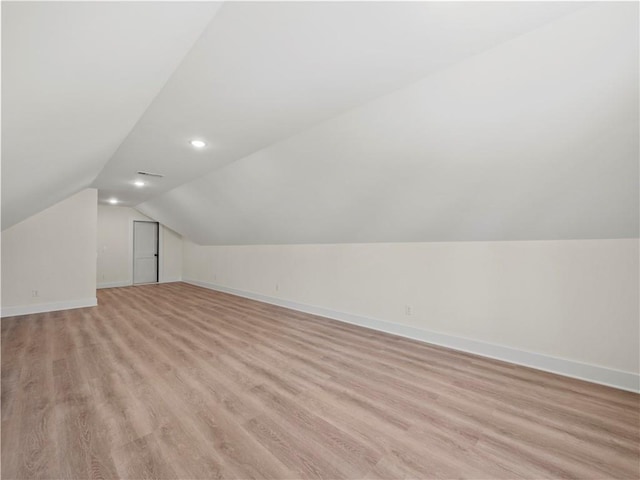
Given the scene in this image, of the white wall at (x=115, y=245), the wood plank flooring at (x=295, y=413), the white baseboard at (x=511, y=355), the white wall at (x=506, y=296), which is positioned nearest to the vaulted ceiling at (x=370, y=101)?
the white wall at (x=506, y=296)

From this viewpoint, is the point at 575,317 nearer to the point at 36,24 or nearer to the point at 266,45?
the point at 266,45

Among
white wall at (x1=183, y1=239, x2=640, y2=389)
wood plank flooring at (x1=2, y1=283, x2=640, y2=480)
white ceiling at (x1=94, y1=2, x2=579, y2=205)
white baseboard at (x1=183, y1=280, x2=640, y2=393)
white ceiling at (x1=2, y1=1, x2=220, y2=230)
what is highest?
white ceiling at (x1=94, y1=2, x2=579, y2=205)

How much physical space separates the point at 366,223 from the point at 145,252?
764cm

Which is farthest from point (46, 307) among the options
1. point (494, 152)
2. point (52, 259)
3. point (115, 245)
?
point (494, 152)

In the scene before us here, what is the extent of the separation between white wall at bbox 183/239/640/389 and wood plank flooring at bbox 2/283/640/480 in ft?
0.85

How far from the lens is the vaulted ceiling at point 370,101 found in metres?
1.34

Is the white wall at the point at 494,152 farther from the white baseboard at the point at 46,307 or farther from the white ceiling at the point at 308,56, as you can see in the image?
the white baseboard at the point at 46,307

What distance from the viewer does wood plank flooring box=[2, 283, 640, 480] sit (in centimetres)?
165

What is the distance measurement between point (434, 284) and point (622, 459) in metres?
2.13

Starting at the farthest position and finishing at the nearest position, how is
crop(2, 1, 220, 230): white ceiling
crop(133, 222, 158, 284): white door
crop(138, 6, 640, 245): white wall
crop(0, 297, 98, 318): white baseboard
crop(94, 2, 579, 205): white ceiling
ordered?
crop(133, 222, 158, 284): white door → crop(0, 297, 98, 318): white baseboard → crop(138, 6, 640, 245): white wall → crop(94, 2, 579, 205): white ceiling → crop(2, 1, 220, 230): white ceiling

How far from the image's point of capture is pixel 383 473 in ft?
5.22

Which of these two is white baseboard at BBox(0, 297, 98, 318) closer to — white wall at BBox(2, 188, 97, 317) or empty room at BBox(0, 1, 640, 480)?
white wall at BBox(2, 188, 97, 317)

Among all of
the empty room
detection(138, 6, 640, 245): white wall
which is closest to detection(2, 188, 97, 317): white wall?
the empty room

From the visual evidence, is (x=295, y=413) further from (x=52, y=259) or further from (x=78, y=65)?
(x=52, y=259)
